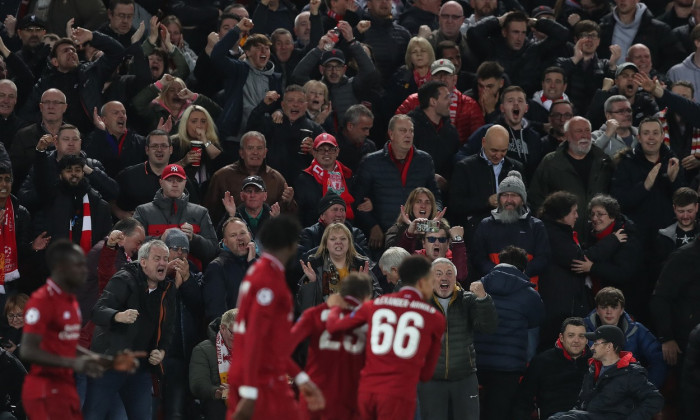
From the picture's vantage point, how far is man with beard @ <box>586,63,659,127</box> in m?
16.4

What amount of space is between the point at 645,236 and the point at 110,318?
645cm

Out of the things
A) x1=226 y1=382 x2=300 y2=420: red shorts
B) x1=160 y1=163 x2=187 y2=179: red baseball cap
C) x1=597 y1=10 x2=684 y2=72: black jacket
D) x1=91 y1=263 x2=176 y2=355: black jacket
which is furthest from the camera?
x1=597 y1=10 x2=684 y2=72: black jacket

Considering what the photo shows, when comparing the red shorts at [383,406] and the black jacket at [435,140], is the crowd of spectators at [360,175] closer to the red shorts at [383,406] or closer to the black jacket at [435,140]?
the black jacket at [435,140]

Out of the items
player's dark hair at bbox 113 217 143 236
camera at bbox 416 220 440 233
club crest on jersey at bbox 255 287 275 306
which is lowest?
player's dark hair at bbox 113 217 143 236

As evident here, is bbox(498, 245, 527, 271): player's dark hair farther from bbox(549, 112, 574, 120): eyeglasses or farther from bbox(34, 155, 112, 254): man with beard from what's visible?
bbox(34, 155, 112, 254): man with beard

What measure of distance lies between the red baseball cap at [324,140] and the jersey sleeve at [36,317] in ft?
19.4

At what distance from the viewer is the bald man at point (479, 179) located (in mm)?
14961

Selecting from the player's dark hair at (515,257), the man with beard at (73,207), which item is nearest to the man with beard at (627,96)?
the player's dark hair at (515,257)

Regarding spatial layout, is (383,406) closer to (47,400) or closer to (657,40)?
(47,400)

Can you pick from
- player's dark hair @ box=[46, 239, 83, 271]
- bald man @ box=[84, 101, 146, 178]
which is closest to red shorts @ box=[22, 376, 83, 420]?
player's dark hair @ box=[46, 239, 83, 271]

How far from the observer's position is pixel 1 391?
12219 millimetres

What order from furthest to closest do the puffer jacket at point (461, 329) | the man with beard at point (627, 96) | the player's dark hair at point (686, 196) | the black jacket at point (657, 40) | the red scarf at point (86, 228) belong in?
the black jacket at point (657, 40)
the man with beard at point (627, 96)
the player's dark hair at point (686, 196)
the red scarf at point (86, 228)
the puffer jacket at point (461, 329)

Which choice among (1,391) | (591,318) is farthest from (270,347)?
(591,318)

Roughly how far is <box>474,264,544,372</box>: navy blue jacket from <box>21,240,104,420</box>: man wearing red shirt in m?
4.80
